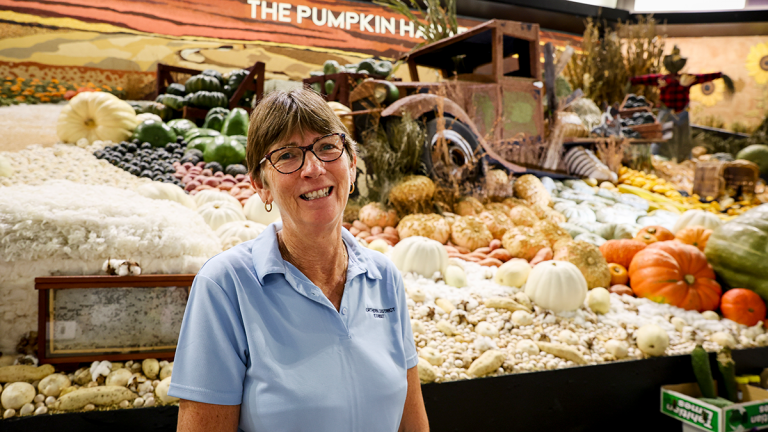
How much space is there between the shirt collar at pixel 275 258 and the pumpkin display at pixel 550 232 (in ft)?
7.06

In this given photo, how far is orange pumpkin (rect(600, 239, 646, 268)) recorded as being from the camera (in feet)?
9.58

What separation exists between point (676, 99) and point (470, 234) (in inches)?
233

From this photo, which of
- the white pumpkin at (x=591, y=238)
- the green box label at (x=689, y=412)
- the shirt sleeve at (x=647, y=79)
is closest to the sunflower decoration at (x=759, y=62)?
the shirt sleeve at (x=647, y=79)

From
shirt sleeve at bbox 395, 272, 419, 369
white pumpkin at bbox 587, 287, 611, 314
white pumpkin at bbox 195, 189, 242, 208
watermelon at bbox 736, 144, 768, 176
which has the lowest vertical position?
white pumpkin at bbox 587, 287, 611, 314

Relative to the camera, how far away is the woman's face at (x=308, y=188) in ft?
3.09

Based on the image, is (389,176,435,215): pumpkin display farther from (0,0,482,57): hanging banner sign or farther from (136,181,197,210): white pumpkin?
(0,0,482,57): hanging banner sign

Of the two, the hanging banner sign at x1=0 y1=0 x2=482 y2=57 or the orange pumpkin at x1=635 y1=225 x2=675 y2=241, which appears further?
the hanging banner sign at x1=0 y1=0 x2=482 y2=57

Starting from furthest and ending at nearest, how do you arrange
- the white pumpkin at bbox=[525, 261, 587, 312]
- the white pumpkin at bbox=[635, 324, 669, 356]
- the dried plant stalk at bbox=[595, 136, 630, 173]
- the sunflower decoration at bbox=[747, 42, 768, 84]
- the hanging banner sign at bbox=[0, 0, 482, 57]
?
the sunflower decoration at bbox=[747, 42, 768, 84]
the hanging banner sign at bbox=[0, 0, 482, 57]
the dried plant stalk at bbox=[595, 136, 630, 173]
the white pumpkin at bbox=[525, 261, 587, 312]
the white pumpkin at bbox=[635, 324, 669, 356]

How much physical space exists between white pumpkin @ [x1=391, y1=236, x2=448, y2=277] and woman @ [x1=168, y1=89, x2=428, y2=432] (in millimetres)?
1334

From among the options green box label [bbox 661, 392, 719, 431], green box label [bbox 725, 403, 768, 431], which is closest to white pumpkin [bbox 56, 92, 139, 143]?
green box label [bbox 661, 392, 719, 431]

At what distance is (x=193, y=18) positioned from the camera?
18.9 ft

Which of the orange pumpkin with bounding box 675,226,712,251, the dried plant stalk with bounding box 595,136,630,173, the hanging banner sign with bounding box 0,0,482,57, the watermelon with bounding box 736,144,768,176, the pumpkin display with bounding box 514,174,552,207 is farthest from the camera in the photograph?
the watermelon with bounding box 736,144,768,176

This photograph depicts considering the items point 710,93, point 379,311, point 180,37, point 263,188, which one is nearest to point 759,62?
point 710,93

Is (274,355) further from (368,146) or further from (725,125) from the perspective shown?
(725,125)
